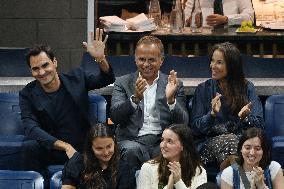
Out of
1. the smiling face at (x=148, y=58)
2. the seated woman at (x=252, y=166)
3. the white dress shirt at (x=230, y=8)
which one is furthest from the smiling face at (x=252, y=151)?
the white dress shirt at (x=230, y=8)

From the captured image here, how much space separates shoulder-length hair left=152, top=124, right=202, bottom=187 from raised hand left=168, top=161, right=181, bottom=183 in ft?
0.34

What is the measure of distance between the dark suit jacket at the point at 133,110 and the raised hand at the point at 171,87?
0.19 ft

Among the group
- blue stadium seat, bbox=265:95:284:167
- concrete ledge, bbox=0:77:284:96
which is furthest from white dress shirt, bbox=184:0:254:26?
blue stadium seat, bbox=265:95:284:167

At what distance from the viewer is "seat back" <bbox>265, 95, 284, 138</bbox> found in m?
5.36

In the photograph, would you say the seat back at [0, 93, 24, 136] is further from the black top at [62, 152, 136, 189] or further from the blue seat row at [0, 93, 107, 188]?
the black top at [62, 152, 136, 189]

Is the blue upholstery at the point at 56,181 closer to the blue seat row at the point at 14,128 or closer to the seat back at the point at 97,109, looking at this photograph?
the blue seat row at the point at 14,128

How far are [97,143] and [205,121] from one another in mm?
689

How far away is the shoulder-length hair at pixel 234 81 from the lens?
5160 millimetres

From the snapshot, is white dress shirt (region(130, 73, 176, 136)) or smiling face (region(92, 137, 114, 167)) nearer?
smiling face (region(92, 137, 114, 167))

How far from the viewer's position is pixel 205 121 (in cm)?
504

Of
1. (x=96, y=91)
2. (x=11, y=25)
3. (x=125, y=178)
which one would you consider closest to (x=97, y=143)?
(x=125, y=178)

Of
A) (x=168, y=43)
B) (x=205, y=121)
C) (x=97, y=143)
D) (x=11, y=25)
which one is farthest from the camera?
(x=11, y=25)

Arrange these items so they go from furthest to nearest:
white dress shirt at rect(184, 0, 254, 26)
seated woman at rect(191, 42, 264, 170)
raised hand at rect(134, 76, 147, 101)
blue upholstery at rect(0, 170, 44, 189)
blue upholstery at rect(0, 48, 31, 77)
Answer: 1. white dress shirt at rect(184, 0, 254, 26)
2. blue upholstery at rect(0, 48, 31, 77)
3. seated woman at rect(191, 42, 264, 170)
4. raised hand at rect(134, 76, 147, 101)
5. blue upholstery at rect(0, 170, 44, 189)

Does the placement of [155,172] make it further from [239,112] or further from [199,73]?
[199,73]
